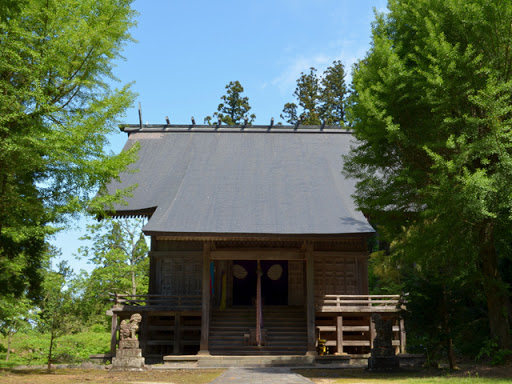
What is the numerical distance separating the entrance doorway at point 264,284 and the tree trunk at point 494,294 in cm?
999

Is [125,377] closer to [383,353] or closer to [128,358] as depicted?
[128,358]

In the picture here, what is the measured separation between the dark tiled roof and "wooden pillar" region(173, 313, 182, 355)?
3977mm

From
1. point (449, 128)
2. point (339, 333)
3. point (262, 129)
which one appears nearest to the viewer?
point (449, 128)

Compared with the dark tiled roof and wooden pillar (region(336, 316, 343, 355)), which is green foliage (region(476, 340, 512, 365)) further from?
wooden pillar (region(336, 316, 343, 355))

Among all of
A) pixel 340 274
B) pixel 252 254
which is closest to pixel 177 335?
pixel 252 254

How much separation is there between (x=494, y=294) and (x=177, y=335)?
1057 cm

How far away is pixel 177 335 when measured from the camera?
55.3ft

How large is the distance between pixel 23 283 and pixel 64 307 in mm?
1725

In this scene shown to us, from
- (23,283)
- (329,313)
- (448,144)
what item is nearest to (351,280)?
(329,313)

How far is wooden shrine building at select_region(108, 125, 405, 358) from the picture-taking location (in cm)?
1522

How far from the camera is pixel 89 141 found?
11469 millimetres

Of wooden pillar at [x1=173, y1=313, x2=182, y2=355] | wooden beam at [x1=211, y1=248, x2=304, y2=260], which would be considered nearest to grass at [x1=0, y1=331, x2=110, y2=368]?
wooden pillar at [x1=173, y1=313, x2=182, y2=355]

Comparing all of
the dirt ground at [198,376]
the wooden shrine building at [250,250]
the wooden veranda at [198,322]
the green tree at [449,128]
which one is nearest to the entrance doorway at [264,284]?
the wooden shrine building at [250,250]

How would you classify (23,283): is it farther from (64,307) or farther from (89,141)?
(89,141)
